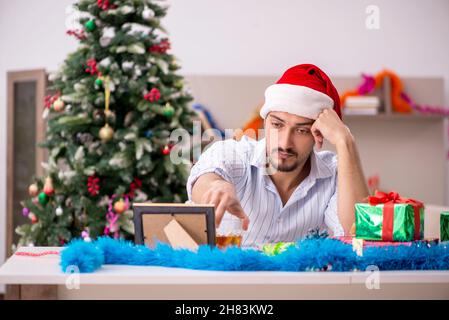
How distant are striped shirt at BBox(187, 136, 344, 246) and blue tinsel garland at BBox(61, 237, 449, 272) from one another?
0.74m

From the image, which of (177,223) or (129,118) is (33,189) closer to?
(129,118)

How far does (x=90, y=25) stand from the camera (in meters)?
3.54

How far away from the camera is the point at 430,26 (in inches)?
215

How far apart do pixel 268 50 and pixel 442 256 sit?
408 cm

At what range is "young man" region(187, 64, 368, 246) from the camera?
2.05 m

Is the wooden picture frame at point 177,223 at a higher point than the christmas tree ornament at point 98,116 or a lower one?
lower

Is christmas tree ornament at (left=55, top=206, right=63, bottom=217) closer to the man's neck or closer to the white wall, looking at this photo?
the man's neck

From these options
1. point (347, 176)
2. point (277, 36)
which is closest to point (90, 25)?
point (347, 176)

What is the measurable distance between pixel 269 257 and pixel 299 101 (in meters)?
0.86

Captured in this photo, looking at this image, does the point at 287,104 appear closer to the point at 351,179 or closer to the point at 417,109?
the point at 351,179

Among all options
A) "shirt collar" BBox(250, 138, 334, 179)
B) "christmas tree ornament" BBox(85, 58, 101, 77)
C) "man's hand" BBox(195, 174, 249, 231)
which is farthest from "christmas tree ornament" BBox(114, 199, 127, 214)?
"man's hand" BBox(195, 174, 249, 231)

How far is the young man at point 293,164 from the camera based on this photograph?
205 cm

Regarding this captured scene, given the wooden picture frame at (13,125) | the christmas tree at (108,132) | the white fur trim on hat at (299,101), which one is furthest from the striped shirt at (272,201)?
the wooden picture frame at (13,125)

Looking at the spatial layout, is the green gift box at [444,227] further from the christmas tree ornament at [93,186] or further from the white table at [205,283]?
Result: the christmas tree ornament at [93,186]
